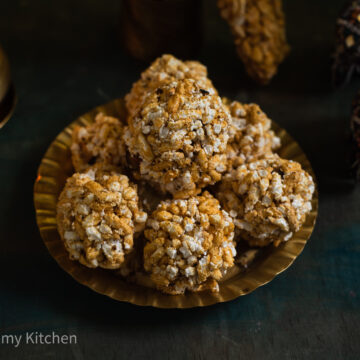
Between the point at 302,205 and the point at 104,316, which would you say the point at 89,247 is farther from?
the point at 302,205

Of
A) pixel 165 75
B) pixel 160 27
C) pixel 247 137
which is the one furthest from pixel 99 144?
pixel 160 27

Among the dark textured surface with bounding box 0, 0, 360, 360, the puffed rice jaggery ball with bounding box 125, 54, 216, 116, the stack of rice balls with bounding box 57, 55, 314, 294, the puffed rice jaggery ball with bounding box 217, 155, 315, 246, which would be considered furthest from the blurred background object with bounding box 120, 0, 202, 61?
the puffed rice jaggery ball with bounding box 217, 155, 315, 246

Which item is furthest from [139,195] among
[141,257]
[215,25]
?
[215,25]

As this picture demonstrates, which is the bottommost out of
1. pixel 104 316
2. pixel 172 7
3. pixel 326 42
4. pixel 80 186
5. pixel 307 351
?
pixel 307 351

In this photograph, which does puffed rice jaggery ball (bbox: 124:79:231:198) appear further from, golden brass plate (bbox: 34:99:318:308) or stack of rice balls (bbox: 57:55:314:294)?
golden brass plate (bbox: 34:99:318:308)

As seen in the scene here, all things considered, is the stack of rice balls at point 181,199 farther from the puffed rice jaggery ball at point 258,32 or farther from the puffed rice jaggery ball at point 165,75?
the puffed rice jaggery ball at point 258,32

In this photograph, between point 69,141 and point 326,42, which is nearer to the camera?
point 69,141

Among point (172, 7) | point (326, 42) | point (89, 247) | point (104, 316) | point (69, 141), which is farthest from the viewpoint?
point (326, 42)

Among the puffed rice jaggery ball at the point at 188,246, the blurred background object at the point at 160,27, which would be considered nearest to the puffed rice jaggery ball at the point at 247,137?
the puffed rice jaggery ball at the point at 188,246
